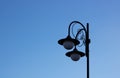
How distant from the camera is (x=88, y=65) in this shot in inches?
803

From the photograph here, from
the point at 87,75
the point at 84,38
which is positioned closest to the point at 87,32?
the point at 84,38

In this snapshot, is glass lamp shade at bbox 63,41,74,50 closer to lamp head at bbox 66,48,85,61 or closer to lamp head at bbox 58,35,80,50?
lamp head at bbox 58,35,80,50

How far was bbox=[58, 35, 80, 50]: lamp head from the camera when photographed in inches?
807

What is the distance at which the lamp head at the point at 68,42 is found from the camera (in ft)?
67.3

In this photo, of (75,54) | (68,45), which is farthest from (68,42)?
(75,54)

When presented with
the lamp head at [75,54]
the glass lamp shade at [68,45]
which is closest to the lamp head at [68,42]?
the glass lamp shade at [68,45]

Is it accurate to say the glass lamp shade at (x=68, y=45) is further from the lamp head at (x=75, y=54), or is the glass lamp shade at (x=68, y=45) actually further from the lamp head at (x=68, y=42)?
the lamp head at (x=75, y=54)

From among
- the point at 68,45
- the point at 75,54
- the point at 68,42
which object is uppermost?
the point at 68,42

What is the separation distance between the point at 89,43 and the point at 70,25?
3.44 ft

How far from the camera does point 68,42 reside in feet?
67.5

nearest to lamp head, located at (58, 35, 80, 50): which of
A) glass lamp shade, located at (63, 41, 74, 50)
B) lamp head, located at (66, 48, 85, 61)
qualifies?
glass lamp shade, located at (63, 41, 74, 50)

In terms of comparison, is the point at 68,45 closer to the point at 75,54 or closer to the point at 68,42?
the point at 68,42

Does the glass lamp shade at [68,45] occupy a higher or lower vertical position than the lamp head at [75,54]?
higher

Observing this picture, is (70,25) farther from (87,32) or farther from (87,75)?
(87,75)
